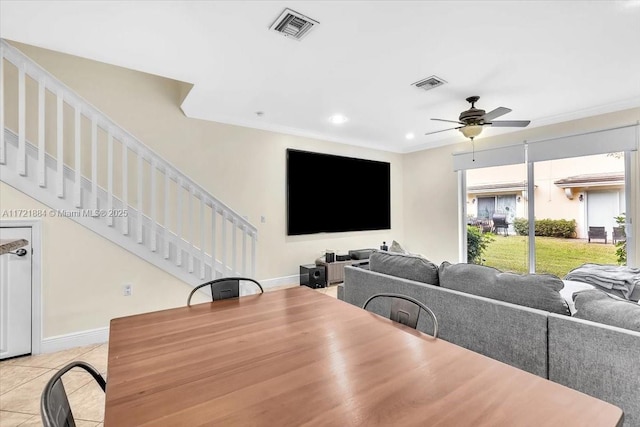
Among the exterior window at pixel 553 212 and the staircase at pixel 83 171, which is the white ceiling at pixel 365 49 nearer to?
the staircase at pixel 83 171

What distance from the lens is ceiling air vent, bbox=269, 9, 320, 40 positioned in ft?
6.84

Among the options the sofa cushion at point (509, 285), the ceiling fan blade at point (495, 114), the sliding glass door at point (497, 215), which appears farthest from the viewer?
the sliding glass door at point (497, 215)

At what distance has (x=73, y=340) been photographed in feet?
9.07

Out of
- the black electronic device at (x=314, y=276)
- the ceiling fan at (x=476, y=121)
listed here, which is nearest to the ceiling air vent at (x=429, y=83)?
the ceiling fan at (x=476, y=121)

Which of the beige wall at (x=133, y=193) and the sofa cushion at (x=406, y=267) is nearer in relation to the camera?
the sofa cushion at (x=406, y=267)

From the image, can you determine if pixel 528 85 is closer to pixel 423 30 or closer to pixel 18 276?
pixel 423 30

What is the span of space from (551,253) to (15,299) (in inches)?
254

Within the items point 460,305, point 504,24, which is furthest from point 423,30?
point 460,305

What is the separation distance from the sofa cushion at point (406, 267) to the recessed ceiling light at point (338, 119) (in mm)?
2318

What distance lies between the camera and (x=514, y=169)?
16.2 feet

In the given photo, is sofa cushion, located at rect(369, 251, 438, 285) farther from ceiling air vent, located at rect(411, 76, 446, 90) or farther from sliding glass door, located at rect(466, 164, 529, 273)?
sliding glass door, located at rect(466, 164, 529, 273)

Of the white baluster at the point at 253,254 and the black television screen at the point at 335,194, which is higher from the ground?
the black television screen at the point at 335,194

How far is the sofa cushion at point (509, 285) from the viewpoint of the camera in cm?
165

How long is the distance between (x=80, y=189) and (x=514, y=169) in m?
5.86
